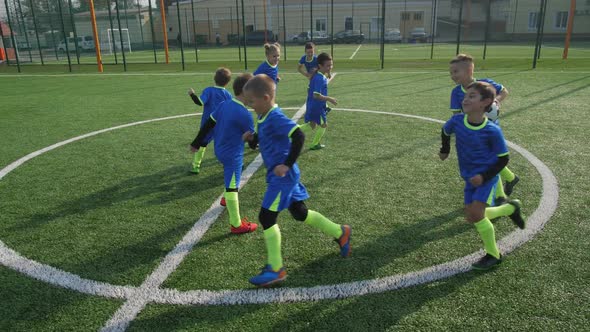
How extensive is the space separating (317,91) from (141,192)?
11.7 feet

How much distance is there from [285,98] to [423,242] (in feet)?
31.6

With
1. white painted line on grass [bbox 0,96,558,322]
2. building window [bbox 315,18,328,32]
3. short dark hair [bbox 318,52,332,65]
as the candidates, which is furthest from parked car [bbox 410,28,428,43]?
white painted line on grass [bbox 0,96,558,322]

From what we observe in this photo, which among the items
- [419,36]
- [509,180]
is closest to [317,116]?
[509,180]

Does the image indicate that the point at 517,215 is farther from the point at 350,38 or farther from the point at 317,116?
the point at 350,38

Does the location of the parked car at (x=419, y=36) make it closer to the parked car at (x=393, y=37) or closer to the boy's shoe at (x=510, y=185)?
the parked car at (x=393, y=37)

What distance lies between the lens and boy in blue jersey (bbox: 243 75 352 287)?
3.42 meters

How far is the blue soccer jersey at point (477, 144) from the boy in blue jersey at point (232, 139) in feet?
6.73

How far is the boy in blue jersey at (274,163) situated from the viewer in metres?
3.42

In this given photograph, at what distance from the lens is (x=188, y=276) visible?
3.71 metres

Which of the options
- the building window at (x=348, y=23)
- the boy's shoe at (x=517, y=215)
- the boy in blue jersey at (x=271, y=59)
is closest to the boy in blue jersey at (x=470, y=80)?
the boy's shoe at (x=517, y=215)

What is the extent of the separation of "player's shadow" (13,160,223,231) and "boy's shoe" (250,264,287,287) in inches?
93.2

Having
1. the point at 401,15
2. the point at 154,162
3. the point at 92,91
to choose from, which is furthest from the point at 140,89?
the point at 401,15

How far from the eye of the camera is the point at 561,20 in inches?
2016

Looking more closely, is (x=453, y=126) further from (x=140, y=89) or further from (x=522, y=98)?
(x=140, y=89)
